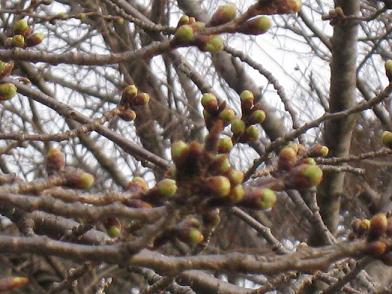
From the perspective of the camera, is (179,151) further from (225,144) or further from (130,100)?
(130,100)

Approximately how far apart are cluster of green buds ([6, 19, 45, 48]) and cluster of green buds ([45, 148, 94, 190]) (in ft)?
2.20

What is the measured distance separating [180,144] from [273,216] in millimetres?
6973

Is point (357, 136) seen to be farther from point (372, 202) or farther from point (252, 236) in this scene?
point (372, 202)

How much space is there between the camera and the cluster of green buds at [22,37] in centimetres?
→ 194

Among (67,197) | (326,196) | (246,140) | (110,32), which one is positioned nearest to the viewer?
(67,197)

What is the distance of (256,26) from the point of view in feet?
4.99

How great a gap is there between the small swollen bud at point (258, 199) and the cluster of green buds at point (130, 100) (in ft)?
3.78

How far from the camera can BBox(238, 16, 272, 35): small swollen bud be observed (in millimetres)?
1514

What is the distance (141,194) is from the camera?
1330 millimetres

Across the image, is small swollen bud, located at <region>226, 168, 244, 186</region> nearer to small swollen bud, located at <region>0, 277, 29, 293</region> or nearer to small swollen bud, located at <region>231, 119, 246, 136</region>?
small swollen bud, located at <region>0, 277, 29, 293</region>

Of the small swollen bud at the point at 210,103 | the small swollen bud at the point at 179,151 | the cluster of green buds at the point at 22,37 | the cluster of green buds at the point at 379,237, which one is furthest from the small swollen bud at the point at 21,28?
the cluster of green buds at the point at 379,237

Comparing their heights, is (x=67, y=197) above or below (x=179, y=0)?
below

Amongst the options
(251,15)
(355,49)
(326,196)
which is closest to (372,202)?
(326,196)

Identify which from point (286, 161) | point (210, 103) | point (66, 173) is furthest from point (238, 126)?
point (66, 173)
